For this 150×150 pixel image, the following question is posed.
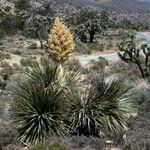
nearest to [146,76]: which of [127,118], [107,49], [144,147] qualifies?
[127,118]

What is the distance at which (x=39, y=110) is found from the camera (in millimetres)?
15312

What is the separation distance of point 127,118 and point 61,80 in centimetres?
245

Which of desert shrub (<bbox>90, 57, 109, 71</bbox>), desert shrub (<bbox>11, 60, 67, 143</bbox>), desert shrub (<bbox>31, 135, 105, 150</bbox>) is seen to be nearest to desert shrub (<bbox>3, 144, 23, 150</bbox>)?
desert shrub (<bbox>11, 60, 67, 143</bbox>)

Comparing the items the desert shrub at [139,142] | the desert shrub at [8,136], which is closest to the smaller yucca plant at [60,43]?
the desert shrub at [8,136]

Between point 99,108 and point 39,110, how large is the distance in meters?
1.80

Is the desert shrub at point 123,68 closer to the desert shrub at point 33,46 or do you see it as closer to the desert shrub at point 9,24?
the desert shrub at point 33,46

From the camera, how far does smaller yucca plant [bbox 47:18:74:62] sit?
813 inches

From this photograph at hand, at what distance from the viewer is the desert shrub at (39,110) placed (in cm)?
1501

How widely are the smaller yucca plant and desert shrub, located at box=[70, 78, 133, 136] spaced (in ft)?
16.1

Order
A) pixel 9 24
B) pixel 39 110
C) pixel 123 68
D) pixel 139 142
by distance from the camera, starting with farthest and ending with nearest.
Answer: pixel 9 24 → pixel 123 68 → pixel 39 110 → pixel 139 142

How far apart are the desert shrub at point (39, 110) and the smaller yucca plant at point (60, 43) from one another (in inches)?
202

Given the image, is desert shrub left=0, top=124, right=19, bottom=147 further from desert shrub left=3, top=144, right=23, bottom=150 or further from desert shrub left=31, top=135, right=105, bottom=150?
desert shrub left=31, top=135, right=105, bottom=150

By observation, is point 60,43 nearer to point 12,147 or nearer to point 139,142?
point 139,142

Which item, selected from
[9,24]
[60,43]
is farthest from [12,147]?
[9,24]
